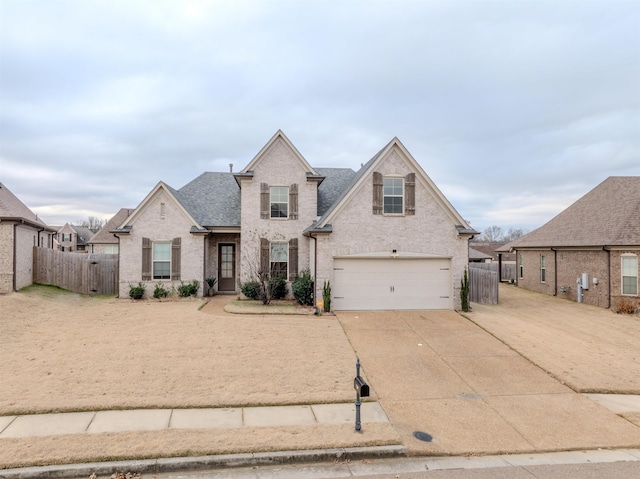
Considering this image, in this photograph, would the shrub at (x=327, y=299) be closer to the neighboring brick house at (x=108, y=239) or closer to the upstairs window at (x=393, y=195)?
the upstairs window at (x=393, y=195)

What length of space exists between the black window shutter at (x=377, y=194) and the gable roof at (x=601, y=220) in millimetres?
11347

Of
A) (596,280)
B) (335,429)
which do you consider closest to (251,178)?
(335,429)

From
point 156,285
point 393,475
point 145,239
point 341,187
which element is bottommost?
point 393,475

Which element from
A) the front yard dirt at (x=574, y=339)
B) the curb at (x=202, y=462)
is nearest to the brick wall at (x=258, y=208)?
the front yard dirt at (x=574, y=339)

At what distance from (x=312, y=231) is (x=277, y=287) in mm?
3798

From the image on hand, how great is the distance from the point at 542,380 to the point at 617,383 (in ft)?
5.16

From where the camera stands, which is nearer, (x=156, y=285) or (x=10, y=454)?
(x=10, y=454)

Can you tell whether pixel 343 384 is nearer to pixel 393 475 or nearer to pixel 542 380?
pixel 393 475

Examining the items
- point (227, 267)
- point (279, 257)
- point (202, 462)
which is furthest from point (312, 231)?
point (202, 462)

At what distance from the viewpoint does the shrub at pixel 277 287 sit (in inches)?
658

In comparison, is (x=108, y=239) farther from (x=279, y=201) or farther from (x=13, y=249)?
(x=279, y=201)

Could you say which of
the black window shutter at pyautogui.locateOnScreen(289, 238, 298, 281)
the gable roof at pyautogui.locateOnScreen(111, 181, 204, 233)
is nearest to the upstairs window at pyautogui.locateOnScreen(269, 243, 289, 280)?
the black window shutter at pyautogui.locateOnScreen(289, 238, 298, 281)

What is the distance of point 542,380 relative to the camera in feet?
27.3

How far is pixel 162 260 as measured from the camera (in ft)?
58.1
